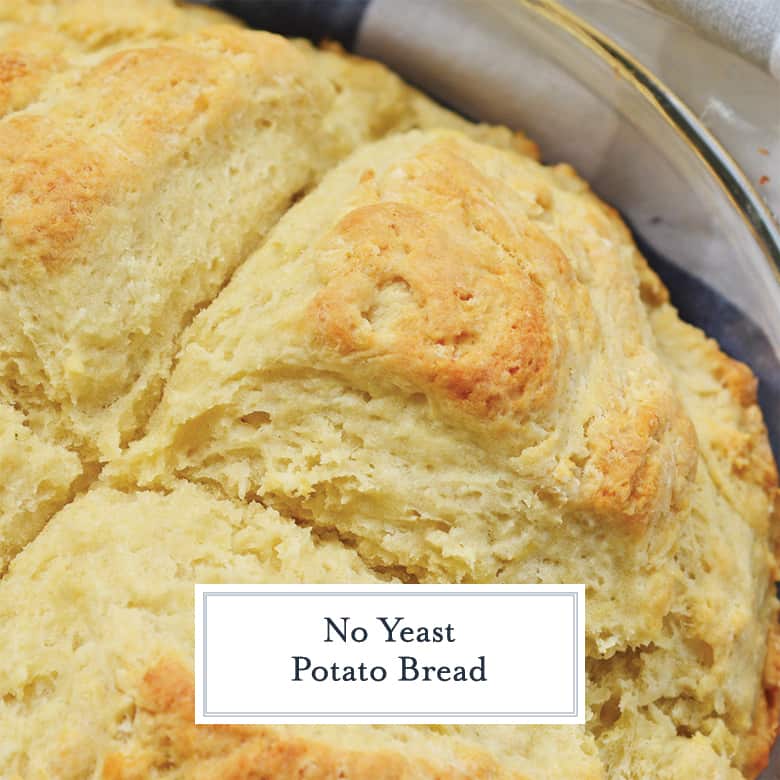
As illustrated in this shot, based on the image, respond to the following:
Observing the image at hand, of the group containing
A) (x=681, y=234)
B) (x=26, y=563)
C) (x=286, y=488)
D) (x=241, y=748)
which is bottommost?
(x=26, y=563)

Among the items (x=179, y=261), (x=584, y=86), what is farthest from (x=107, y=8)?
(x=584, y=86)

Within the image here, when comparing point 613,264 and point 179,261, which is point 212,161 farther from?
point 613,264

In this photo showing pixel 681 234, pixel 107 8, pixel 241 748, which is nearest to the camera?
pixel 241 748

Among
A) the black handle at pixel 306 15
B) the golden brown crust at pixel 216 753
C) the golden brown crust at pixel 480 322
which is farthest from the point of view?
the black handle at pixel 306 15

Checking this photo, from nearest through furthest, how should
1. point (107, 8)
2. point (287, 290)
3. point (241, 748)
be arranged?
1. point (241, 748)
2. point (287, 290)
3. point (107, 8)

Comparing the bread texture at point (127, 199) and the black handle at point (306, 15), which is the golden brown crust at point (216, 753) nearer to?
the bread texture at point (127, 199)

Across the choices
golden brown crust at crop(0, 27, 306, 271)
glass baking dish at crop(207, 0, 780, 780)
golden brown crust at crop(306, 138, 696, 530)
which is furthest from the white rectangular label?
glass baking dish at crop(207, 0, 780, 780)

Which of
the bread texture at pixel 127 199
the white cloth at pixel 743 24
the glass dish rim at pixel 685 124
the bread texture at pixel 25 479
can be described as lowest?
the bread texture at pixel 25 479

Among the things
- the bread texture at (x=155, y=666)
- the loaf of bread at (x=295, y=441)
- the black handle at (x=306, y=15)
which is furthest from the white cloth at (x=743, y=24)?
the bread texture at (x=155, y=666)
